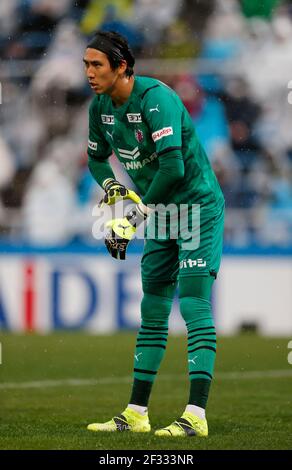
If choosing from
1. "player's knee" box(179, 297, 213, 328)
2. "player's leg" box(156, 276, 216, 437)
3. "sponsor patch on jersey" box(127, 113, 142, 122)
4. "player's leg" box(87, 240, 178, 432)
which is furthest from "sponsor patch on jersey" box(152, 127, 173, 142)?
"player's knee" box(179, 297, 213, 328)

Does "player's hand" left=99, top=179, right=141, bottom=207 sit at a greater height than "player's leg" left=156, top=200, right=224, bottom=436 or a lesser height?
greater

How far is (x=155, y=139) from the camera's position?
226 inches

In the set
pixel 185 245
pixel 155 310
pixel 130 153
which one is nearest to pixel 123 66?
pixel 130 153

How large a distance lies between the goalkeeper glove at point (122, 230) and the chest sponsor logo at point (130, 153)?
304 millimetres

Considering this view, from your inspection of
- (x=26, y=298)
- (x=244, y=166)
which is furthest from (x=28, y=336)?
(x=244, y=166)

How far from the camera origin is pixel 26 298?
12.8m

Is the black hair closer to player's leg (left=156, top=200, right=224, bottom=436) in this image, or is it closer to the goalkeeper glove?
the goalkeeper glove

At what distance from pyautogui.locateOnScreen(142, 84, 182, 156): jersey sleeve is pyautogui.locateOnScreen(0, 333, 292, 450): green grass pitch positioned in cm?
148

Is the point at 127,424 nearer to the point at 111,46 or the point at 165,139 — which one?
the point at 165,139

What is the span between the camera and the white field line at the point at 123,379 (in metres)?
8.41

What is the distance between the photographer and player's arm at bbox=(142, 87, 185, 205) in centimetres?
570

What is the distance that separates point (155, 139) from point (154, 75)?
8505mm
